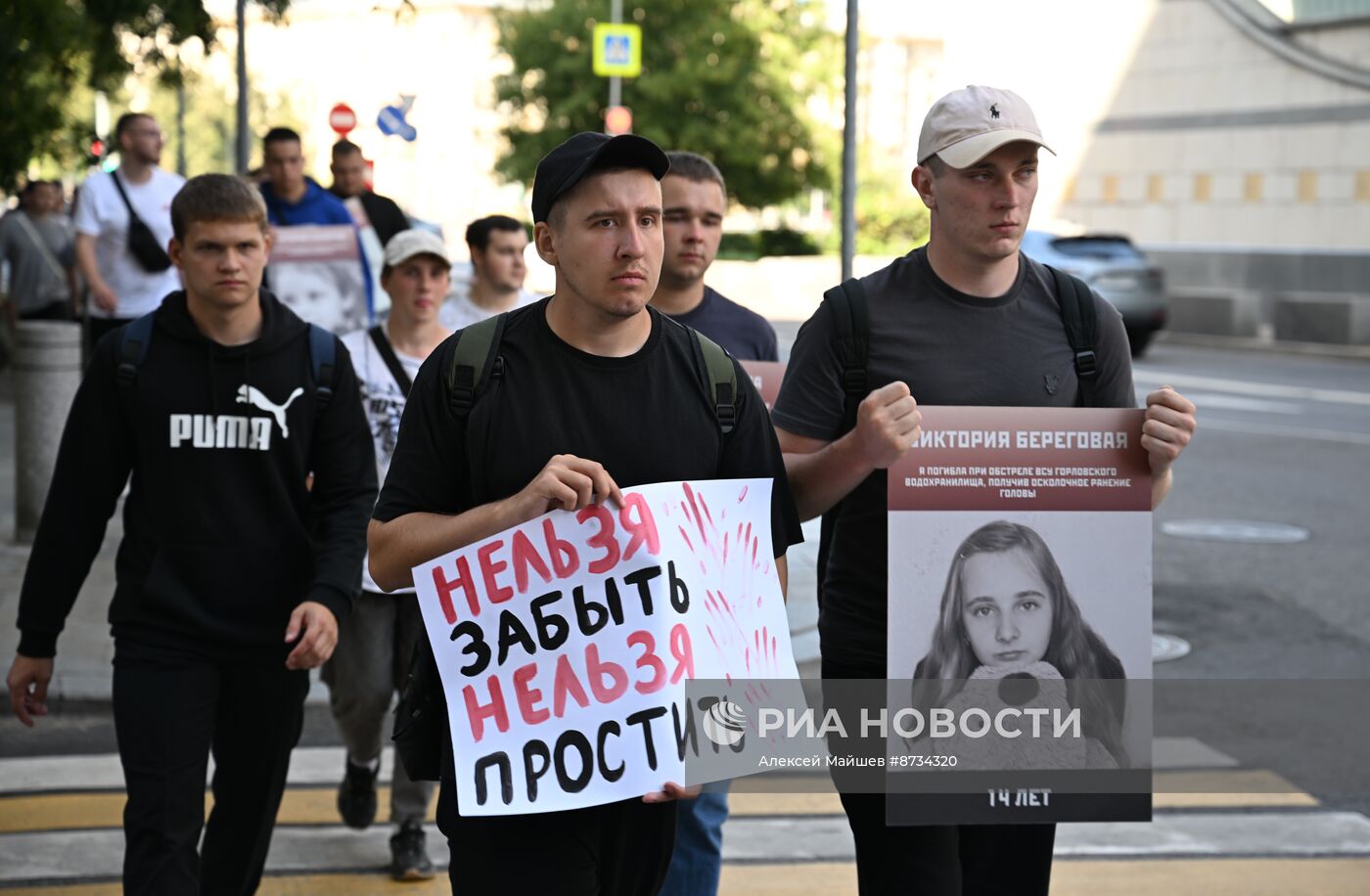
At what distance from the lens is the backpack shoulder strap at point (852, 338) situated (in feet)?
11.8

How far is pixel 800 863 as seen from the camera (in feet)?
18.6

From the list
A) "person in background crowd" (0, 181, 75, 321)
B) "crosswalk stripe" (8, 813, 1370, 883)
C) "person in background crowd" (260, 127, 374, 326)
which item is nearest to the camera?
"crosswalk stripe" (8, 813, 1370, 883)

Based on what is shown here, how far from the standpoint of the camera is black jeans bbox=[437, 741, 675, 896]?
308 cm

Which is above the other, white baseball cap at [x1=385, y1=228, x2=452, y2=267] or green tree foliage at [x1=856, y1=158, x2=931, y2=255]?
green tree foliage at [x1=856, y1=158, x2=931, y2=255]

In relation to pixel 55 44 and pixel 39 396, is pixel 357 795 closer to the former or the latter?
pixel 39 396

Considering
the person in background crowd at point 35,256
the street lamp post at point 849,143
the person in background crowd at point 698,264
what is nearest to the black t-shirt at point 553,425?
the person in background crowd at point 698,264

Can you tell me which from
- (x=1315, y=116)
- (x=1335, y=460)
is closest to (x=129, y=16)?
(x=1335, y=460)

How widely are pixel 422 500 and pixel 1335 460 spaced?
1297 centimetres

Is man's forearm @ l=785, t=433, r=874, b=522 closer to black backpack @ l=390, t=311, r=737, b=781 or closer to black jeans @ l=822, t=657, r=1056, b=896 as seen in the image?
black backpack @ l=390, t=311, r=737, b=781

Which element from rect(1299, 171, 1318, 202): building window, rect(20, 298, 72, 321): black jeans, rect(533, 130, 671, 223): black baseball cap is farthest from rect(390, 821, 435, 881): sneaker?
rect(1299, 171, 1318, 202): building window

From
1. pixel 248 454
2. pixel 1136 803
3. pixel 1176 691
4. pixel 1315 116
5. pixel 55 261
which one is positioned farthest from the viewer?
pixel 1315 116

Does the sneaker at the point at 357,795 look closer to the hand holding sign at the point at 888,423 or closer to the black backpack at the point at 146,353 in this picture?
the black backpack at the point at 146,353

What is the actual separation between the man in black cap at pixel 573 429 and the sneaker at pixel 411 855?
2.32 metres

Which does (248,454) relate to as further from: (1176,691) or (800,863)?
(1176,691)
